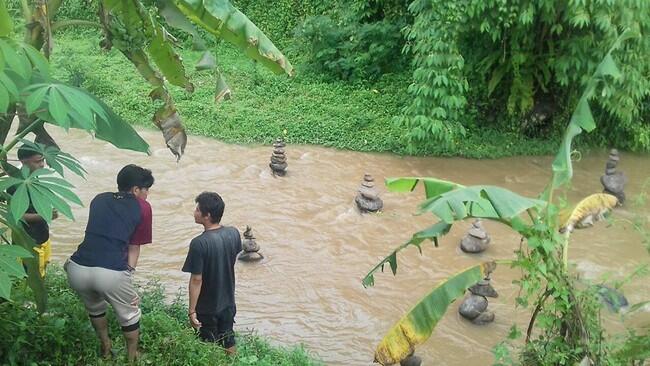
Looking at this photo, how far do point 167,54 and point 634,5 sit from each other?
21.2 ft

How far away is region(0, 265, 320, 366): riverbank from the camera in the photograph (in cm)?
450

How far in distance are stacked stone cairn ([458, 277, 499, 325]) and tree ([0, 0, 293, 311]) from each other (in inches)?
120

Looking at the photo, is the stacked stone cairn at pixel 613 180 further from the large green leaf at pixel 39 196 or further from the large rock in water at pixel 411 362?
the large green leaf at pixel 39 196

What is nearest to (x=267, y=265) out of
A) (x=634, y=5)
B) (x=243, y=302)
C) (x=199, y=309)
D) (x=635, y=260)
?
(x=243, y=302)

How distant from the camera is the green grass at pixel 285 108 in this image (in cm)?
1088

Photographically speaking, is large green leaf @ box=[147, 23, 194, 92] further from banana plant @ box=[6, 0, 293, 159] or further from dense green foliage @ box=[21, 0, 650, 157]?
dense green foliage @ box=[21, 0, 650, 157]

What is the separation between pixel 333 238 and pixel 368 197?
0.77 meters

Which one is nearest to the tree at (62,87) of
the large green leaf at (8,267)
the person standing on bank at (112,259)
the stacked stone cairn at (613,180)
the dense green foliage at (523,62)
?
the large green leaf at (8,267)

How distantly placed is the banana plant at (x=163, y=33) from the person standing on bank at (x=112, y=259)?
0.53 metres

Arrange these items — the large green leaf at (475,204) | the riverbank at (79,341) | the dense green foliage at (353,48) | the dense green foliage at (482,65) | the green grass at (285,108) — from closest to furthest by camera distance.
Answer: the large green leaf at (475,204) → the riverbank at (79,341) → the dense green foliage at (482,65) → the green grass at (285,108) → the dense green foliage at (353,48)

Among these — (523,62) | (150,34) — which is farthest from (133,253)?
(523,62)

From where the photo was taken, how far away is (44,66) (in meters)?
3.42

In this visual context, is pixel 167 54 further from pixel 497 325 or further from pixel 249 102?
pixel 249 102

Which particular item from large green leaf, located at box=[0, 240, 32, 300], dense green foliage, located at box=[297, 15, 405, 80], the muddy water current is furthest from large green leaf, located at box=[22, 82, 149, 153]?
dense green foliage, located at box=[297, 15, 405, 80]
